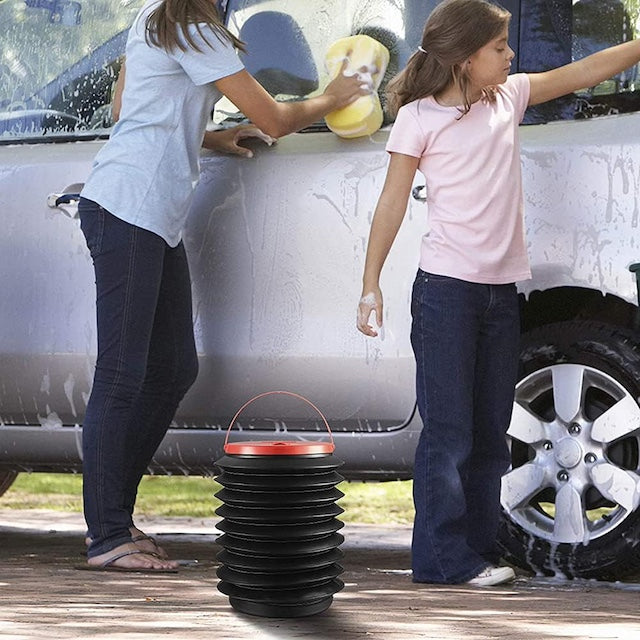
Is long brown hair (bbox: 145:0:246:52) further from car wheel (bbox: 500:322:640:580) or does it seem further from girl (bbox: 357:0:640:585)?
car wheel (bbox: 500:322:640:580)

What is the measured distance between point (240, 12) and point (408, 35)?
57 cm

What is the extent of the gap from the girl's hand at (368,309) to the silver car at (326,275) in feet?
1.22

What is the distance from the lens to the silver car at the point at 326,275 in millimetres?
4633

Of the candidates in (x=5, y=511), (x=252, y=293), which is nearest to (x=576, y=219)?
(x=252, y=293)

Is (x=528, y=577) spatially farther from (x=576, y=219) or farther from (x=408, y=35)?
(x=408, y=35)

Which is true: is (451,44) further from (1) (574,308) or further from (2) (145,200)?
(2) (145,200)

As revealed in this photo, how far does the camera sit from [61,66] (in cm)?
535

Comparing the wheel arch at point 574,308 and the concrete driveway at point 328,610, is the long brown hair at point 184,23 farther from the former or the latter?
the concrete driveway at point 328,610

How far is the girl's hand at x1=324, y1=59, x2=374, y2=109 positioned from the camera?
4.84 metres

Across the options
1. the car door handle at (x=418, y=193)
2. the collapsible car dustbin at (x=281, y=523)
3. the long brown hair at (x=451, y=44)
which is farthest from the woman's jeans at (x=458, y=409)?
the collapsible car dustbin at (x=281, y=523)

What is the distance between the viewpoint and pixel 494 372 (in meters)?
4.62

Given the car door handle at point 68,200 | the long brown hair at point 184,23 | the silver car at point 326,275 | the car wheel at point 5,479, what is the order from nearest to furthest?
the silver car at point 326,275 → the long brown hair at point 184,23 → the car door handle at point 68,200 → the car wheel at point 5,479

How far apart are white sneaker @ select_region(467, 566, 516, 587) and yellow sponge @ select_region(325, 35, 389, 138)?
1288mm

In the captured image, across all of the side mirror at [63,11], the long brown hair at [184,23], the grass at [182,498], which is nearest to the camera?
the long brown hair at [184,23]
